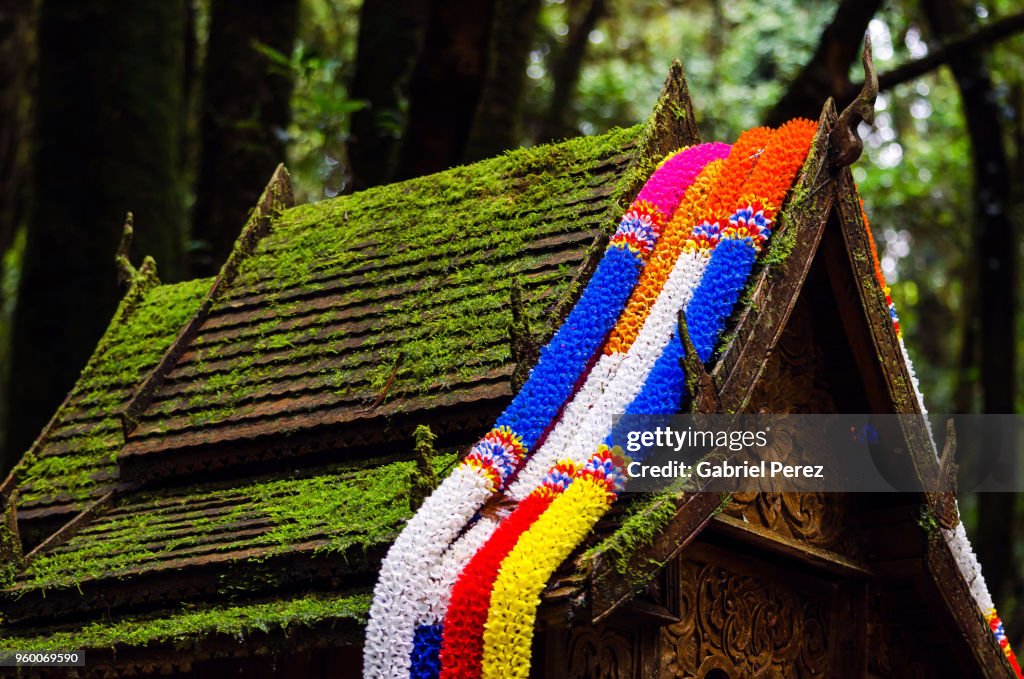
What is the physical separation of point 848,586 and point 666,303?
1813 mm

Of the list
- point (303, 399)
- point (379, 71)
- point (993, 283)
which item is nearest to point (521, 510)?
point (303, 399)

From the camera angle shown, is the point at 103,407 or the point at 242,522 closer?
the point at 242,522

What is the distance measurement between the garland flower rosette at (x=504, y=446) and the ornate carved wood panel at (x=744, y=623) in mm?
937

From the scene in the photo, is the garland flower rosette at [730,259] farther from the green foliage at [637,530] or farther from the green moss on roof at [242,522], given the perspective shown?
the green moss on roof at [242,522]

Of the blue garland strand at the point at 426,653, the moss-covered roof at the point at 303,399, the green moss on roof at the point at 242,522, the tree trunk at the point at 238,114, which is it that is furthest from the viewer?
the tree trunk at the point at 238,114

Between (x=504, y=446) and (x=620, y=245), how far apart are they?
3.78 feet

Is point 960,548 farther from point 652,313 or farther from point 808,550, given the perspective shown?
point 652,313

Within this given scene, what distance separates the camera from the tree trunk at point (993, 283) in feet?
38.2

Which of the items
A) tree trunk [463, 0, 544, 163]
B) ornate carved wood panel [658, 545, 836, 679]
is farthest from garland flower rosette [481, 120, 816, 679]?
tree trunk [463, 0, 544, 163]

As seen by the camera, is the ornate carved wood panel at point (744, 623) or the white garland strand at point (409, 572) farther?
the ornate carved wood panel at point (744, 623)

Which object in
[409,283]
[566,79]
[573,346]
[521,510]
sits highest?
[566,79]

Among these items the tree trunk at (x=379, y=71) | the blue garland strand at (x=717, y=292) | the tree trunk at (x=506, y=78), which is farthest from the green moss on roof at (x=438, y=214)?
the tree trunk at (x=379, y=71)

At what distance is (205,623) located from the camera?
505cm

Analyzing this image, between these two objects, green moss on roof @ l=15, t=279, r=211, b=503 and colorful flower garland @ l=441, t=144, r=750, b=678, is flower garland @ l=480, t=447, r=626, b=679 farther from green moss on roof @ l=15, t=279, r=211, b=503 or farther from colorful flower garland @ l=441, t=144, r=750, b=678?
green moss on roof @ l=15, t=279, r=211, b=503
